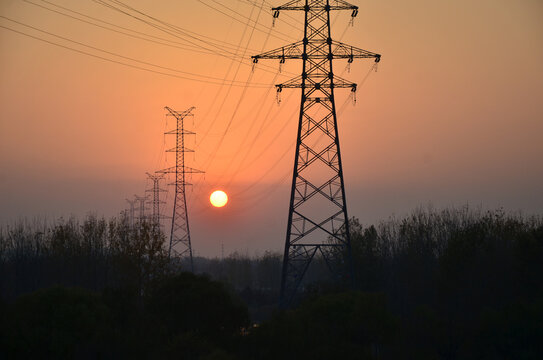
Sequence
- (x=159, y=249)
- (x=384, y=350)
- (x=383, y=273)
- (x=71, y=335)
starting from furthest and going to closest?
1. (x=383, y=273)
2. (x=159, y=249)
3. (x=384, y=350)
4. (x=71, y=335)

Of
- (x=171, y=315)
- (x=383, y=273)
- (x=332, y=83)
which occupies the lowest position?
(x=171, y=315)

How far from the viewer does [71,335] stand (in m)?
32.6

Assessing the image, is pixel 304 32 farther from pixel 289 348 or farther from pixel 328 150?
pixel 289 348

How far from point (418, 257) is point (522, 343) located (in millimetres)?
34193

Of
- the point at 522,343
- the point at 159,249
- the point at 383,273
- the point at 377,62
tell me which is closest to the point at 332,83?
the point at 377,62

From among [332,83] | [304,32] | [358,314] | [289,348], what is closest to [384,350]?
[358,314]

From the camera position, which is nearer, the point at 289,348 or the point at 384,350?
the point at 289,348

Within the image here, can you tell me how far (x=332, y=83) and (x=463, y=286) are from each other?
29671 mm

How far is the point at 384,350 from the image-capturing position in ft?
124

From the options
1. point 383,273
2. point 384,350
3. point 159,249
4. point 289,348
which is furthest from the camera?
point 383,273

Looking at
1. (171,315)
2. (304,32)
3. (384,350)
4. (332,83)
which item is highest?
(304,32)

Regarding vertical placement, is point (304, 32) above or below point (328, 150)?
above

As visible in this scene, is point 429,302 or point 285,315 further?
point 429,302

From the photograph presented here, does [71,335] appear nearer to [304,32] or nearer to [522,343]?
[304,32]
